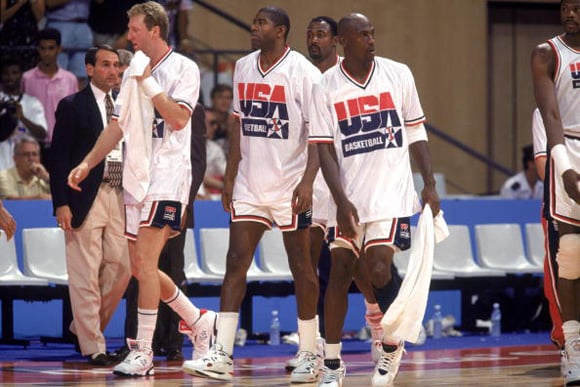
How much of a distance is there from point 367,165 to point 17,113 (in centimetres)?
592

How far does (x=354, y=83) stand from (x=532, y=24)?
11.8 meters

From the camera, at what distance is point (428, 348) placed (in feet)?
35.1

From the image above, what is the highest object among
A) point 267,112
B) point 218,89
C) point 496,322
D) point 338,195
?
point 218,89

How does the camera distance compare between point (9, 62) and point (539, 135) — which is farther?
point (9, 62)

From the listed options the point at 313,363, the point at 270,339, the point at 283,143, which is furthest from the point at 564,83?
the point at 270,339

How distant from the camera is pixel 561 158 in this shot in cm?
700

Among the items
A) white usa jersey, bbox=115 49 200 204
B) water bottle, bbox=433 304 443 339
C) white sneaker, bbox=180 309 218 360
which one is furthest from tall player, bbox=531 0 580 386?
water bottle, bbox=433 304 443 339

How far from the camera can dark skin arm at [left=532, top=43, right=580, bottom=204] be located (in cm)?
691

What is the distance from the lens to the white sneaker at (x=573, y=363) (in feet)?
23.0

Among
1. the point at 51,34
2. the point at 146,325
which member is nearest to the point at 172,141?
the point at 146,325

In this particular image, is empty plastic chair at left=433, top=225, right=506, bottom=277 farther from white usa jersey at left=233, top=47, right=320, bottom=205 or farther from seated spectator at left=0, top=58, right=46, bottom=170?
white usa jersey at left=233, top=47, right=320, bottom=205

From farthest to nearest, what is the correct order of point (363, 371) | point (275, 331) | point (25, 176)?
point (25, 176) < point (275, 331) < point (363, 371)

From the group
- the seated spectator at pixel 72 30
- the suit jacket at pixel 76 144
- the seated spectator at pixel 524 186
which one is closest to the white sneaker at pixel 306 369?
the suit jacket at pixel 76 144

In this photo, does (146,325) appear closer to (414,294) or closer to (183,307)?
(183,307)
